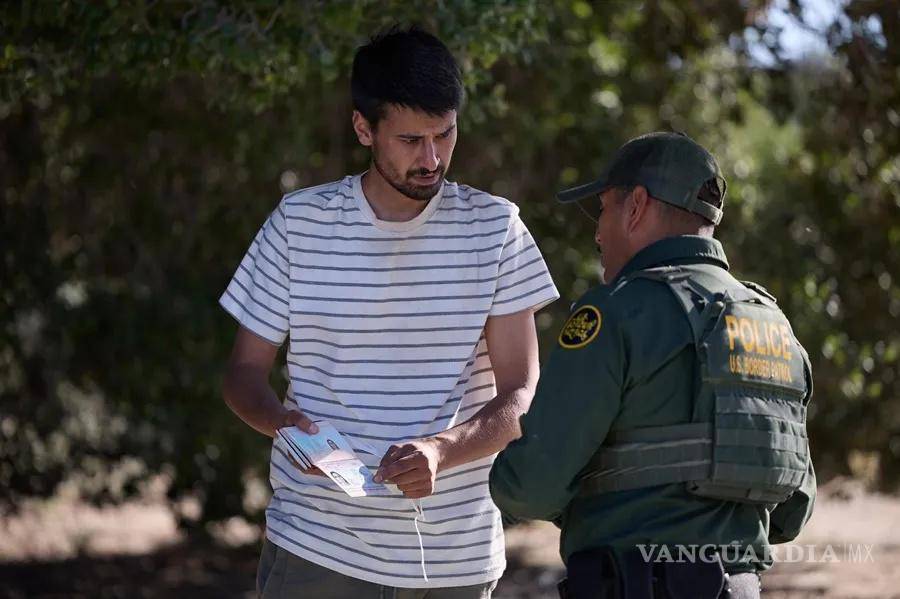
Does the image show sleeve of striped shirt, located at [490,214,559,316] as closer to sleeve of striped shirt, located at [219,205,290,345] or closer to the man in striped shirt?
the man in striped shirt

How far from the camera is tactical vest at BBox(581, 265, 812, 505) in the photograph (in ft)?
8.59

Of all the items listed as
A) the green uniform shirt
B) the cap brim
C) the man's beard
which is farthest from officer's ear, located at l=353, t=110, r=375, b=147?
the green uniform shirt

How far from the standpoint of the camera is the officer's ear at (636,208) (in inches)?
112

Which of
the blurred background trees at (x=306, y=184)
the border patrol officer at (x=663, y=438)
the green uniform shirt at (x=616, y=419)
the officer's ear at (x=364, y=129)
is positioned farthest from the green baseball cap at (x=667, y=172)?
the blurred background trees at (x=306, y=184)

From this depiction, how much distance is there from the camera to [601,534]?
8.82 ft

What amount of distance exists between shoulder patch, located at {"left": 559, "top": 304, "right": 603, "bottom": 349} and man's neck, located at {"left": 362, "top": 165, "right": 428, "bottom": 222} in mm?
760

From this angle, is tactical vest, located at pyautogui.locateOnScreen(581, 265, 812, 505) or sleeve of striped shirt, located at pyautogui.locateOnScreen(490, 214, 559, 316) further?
sleeve of striped shirt, located at pyautogui.locateOnScreen(490, 214, 559, 316)

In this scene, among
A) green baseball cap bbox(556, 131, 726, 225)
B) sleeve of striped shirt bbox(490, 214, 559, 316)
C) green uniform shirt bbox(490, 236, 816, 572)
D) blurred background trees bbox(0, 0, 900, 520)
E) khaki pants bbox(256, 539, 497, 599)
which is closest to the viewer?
green uniform shirt bbox(490, 236, 816, 572)

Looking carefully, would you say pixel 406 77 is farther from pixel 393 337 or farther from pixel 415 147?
pixel 393 337

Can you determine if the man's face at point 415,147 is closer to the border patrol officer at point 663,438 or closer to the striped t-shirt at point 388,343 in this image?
the striped t-shirt at point 388,343

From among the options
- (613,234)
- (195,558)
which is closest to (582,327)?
(613,234)

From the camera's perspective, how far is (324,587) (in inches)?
124

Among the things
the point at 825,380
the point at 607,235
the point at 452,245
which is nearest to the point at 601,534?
the point at 607,235

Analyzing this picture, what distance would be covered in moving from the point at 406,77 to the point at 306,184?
420 cm
